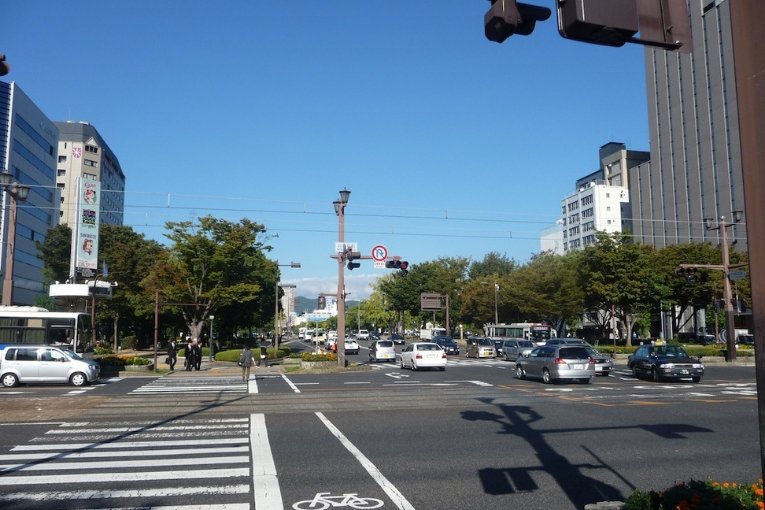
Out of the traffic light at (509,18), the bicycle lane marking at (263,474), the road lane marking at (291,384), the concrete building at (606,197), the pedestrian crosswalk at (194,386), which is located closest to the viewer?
the traffic light at (509,18)

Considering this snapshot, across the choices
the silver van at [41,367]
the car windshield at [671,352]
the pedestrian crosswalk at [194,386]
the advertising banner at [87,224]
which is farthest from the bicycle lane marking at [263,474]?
the advertising banner at [87,224]

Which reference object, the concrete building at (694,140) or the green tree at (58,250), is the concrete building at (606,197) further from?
the green tree at (58,250)

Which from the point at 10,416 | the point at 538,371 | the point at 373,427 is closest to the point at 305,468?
the point at 373,427

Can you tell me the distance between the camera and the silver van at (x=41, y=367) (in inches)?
999

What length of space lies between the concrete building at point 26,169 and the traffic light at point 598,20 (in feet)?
221

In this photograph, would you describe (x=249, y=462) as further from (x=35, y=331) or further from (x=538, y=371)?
(x=35, y=331)

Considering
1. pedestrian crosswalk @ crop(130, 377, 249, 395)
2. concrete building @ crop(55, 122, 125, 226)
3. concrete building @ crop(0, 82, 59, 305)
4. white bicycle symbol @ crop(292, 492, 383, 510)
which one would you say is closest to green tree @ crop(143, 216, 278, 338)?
pedestrian crosswalk @ crop(130, 377, 249, 395)

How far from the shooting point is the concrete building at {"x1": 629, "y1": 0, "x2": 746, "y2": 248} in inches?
2943

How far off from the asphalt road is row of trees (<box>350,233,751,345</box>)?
25270mm

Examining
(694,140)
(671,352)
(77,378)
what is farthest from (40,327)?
(694,140)

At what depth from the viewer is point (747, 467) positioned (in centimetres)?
958

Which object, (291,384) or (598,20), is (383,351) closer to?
(291,384)

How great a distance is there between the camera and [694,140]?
81500mm

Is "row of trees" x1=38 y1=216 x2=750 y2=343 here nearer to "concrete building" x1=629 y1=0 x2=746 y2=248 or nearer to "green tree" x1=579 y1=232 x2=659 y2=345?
"green tree" x1=579 y1=232 x2=659 y2=345
